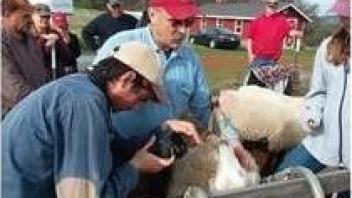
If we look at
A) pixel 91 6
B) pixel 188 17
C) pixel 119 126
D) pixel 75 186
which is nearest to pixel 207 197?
pixel 75 186

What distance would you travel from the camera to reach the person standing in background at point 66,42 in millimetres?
7870

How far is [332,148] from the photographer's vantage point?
4.19m

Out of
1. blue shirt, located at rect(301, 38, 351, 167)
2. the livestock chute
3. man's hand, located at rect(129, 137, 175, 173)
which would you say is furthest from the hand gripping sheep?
the livestock chute

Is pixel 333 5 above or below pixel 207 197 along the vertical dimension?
above

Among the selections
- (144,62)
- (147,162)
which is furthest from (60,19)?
(144,62)

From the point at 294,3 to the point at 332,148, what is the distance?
52.6ft

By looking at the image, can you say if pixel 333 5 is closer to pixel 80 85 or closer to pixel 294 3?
pixel 80 85

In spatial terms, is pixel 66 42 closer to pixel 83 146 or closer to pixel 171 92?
pixel 171 92

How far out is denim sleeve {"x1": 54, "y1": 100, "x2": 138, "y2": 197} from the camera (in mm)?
2703

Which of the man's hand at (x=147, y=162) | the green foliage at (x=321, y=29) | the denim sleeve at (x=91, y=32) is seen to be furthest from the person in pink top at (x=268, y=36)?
the man's hand at (x=147, y=162)

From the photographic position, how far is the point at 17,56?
4.81 metres

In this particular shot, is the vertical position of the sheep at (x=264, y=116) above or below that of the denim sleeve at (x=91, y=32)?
above

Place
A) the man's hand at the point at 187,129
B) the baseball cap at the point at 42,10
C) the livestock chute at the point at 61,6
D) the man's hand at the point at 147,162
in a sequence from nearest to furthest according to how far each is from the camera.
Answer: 1. the man's hand at the point at 147,162
2. the man's hand at the point at 187,129
3. the baseball cap at the point at 42,10
4. the livestock chute at the point at 61,6

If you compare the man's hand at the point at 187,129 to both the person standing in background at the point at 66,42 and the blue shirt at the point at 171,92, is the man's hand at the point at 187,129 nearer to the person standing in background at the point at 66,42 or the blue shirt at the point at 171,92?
the blue shirt at the point at 171,92
